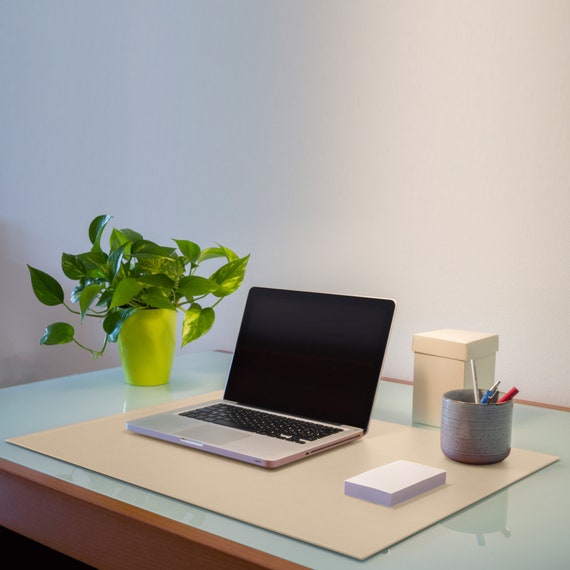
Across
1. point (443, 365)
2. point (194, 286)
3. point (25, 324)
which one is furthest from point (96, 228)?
point (25, 324)

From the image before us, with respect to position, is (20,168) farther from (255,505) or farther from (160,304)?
(255,505)

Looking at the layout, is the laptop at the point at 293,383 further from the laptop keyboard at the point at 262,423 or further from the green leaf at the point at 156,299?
the green leaf at the point at 156,299

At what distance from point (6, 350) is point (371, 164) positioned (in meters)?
1.30

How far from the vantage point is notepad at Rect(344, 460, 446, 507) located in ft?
2.71

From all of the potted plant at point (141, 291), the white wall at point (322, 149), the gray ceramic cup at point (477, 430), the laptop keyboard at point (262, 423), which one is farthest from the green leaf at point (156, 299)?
the gray ceramic cup at point (477, 430)

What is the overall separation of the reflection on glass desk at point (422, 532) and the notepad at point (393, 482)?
0.19ft

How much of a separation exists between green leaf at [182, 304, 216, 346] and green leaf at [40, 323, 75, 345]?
201 mm

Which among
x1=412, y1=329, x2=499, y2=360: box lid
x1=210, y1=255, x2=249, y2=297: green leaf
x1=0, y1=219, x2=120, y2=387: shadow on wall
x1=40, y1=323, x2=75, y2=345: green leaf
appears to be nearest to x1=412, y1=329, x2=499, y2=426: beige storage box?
x1=412, y1=329, x2=499, y2=360: box lid

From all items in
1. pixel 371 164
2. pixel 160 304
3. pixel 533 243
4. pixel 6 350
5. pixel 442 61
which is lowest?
pixel 6 350

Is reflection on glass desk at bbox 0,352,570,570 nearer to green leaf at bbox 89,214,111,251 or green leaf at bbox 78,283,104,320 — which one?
green leaf at bbox 78,283,104,320

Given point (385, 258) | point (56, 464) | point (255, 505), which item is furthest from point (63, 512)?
point (385, 258)

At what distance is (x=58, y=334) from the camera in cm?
138

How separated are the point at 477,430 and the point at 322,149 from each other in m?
0.78

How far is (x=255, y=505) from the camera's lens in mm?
821
